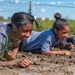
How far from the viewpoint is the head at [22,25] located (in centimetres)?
479

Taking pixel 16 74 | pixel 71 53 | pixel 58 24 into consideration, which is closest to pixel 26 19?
pixel 16 74

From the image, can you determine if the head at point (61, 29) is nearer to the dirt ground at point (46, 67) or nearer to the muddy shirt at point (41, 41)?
the muddy shirt at point (41, 41)

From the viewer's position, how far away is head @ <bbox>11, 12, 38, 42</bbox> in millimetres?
4789

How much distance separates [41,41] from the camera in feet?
21.4

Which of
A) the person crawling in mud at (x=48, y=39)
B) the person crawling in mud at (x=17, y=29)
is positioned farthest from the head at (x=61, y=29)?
the person crawling in mud at (x=17, y=29)

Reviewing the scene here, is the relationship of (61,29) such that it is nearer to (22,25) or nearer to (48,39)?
(48,39)

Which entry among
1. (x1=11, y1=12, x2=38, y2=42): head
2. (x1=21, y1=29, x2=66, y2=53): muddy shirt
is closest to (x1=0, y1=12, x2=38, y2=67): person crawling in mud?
(x1=11, y1=12, x2=38, y2=42): head

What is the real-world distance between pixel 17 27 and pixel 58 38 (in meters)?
1.86

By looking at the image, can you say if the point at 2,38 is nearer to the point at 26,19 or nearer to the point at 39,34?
the point at 26,19

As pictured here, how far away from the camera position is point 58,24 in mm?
6402

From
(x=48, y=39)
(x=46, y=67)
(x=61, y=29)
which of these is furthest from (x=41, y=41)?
(x=46, y=67)

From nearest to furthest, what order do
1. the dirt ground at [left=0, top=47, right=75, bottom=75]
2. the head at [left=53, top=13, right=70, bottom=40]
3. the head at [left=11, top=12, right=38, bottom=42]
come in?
the head at [left=11, top=12, right=38, bottom=42], the dirt ground at [left=0, top=47, right=75, bottom=75], the head at [left=53, top=13, right=70, bottom=40]

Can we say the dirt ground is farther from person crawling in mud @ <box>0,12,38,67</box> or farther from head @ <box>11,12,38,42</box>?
head @ <box>11,12,38,42</box>

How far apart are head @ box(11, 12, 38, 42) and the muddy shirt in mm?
1575
